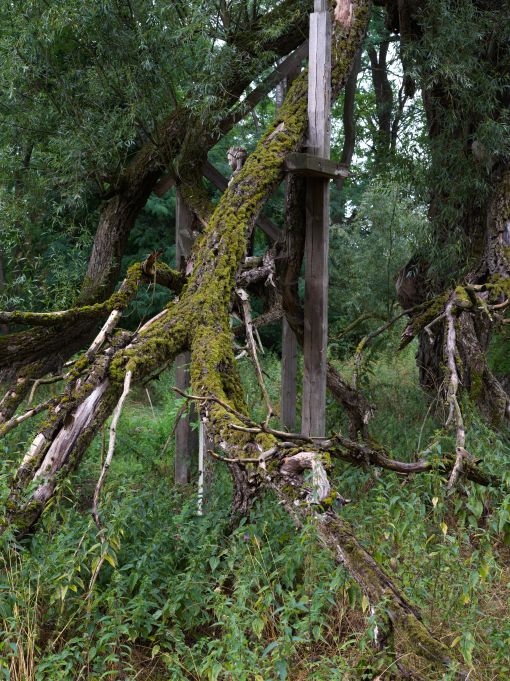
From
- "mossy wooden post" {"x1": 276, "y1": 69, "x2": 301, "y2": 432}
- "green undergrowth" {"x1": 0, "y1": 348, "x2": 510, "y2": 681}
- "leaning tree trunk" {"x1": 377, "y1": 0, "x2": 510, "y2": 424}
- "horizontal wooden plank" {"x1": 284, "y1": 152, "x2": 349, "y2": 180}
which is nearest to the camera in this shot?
"green undergrowth" {"x1": 0, "y1": 348, "x2": 510, "y2": 681}

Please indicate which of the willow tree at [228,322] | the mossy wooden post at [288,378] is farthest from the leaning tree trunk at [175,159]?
the mossy wooden post at [288,378]

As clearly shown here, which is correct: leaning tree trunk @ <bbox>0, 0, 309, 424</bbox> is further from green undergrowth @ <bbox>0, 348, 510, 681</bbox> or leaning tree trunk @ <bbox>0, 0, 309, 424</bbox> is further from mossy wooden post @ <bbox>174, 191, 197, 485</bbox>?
green undergrowth @ <bbox>0, 348, 510, 681</bbox>

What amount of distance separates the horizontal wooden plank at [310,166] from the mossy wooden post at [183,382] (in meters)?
1.98

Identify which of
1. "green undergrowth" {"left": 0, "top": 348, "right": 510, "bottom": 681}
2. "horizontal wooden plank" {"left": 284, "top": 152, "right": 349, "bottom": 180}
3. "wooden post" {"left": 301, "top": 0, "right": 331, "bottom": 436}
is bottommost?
"green undergrowth" {"left": 0, "top": 348, "right": 510, "bottom": 681}

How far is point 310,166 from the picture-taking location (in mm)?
5789

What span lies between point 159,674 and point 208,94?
494 cm

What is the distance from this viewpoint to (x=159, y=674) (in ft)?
12.8

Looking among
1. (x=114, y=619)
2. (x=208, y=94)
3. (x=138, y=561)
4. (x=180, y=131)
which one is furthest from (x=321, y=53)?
(x=114, y=619)

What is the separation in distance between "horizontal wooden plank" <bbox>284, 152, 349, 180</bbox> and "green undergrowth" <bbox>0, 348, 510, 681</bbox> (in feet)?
A: 7.69

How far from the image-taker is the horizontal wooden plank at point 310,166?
575 centimetres

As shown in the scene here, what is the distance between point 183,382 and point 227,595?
3682mm

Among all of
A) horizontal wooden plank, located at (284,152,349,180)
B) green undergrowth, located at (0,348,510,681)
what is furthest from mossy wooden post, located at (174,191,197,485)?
green undergrowth, located at (0,348,510,681)

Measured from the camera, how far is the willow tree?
3.51 meters

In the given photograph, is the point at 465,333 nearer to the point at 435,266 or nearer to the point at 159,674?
the point at 435,266
